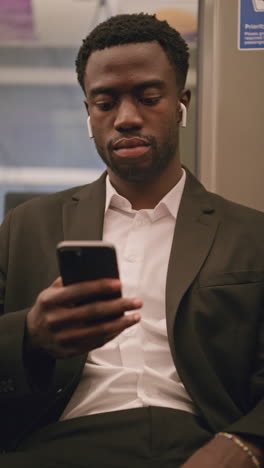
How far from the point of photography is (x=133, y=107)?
136 cm

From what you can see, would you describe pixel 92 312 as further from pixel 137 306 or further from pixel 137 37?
pixel 137 37

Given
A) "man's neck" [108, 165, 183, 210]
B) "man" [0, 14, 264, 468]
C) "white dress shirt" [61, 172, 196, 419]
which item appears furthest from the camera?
"man's neck" [108, 165, 183, 210]

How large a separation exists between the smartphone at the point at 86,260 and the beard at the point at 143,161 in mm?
501

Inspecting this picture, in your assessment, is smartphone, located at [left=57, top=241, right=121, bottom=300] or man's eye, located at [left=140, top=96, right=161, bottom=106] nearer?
smartphone, located at [left=57, top=241, right=121, bottom=300]

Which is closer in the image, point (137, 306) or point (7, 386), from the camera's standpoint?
point (137, 306)

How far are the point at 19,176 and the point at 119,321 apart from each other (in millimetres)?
1149

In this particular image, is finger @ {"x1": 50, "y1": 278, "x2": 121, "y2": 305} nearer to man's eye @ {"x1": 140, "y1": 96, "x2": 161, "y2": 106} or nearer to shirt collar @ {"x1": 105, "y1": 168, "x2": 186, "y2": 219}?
shirt collar @ {"x1": 105, "y1": 168, "x2": 186, "y2": 219}

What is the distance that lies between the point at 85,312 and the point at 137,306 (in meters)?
0.09

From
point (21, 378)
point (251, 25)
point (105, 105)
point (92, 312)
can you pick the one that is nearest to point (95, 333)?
point (92, 312)

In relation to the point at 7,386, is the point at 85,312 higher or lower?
higher

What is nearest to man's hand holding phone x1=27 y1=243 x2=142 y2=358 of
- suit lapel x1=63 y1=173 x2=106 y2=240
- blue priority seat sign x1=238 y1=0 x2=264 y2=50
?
suit lapel x1=63 y1=173 x2=106 y2=240

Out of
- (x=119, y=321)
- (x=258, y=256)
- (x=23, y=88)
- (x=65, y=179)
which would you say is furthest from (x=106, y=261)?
(x=23, y=88)

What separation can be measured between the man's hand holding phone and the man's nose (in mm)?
518

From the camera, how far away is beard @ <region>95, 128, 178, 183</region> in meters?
1.37
